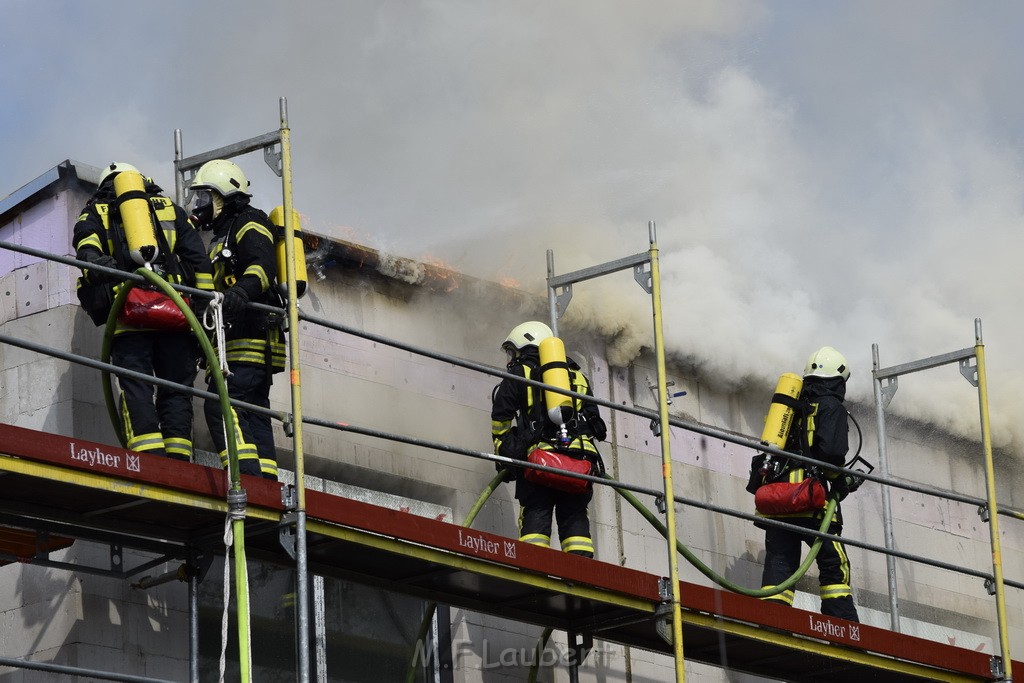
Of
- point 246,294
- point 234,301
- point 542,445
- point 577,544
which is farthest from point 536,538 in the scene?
point 234,301

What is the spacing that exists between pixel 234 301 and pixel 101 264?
71cm

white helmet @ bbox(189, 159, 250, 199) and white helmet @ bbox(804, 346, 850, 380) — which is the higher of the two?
white helmet @ bbox(189, 159, 250, 199)

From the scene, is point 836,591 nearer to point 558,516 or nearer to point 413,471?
point 558,516

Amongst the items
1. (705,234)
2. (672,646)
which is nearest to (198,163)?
(672,646)

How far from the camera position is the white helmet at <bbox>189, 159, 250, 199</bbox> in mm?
10758

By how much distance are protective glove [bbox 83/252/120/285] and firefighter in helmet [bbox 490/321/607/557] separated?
8.98 feet

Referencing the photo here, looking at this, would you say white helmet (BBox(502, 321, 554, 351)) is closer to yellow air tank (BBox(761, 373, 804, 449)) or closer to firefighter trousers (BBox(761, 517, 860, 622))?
yellow air tank (BBox(761, 373, 804, 449))

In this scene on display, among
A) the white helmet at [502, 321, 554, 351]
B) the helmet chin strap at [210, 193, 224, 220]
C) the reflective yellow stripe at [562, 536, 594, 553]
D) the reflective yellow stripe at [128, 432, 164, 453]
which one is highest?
the helmet chin strap at [210, 193, 224, 220]

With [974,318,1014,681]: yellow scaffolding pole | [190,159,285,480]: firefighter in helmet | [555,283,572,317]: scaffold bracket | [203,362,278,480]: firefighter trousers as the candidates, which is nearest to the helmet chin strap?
[190,159,285,480]: firefighter in helmet

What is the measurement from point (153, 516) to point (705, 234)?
10.5 meters

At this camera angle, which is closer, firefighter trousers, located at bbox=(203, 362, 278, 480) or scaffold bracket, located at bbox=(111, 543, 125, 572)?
firefighter trousers, located at bbox=(203, 362, 278, 480)

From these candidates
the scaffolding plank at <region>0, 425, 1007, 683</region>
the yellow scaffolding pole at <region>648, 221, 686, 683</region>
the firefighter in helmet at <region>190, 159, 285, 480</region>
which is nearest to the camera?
the scaffolding plank at <region>0, 425, 1007, 683</region>

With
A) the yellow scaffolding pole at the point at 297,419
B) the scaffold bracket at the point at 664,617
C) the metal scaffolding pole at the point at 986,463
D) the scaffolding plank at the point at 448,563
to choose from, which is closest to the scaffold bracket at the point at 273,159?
the yellow scaffolding pole at the point at 297,419

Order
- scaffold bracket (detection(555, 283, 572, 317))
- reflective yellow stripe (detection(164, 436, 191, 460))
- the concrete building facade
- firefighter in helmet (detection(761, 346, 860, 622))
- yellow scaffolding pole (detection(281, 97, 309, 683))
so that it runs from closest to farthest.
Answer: yellow scaffolding pole (detection(281, 97, 309, 683)) → reflective yellow stripe (detection(164, 436, 191, 460)) → the concrete building facade → firefighter in helmet (detection(761, 346, 860, 622)) → scaffold bracket (detection(555, 283, 572, 317))
